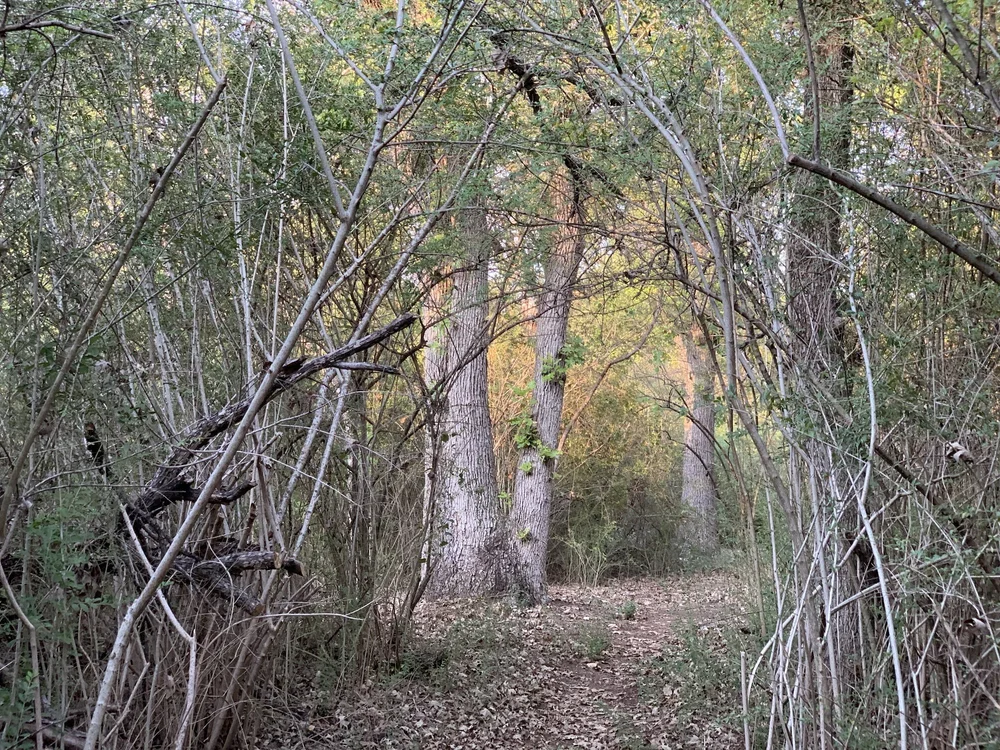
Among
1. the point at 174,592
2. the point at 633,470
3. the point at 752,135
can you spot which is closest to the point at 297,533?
the point at 174,592

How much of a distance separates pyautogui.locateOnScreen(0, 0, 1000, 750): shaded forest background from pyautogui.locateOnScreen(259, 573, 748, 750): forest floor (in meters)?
0.30

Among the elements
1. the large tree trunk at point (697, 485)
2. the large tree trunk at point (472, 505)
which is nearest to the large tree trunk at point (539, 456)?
the large tree trunk at point (472, 505)

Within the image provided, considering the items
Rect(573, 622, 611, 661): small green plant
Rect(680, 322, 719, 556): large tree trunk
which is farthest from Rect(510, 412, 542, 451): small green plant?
Rect(680, 322, 719, 556): large tree trunk

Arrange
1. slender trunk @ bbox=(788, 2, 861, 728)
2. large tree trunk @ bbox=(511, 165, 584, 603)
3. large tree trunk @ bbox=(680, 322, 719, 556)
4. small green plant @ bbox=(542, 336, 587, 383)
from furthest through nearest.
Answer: large tree trunk @ bbox=(680, 322, 719, 556), small green plant @ bbox=(542, 336, 587, 383), large tree trunk @ bbox=(511, 165, 584, 603), slender trunk @ bbox=(788, 2, 861, 728)

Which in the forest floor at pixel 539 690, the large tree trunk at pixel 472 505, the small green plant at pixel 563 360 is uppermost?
the small green plant at pixel 563 360

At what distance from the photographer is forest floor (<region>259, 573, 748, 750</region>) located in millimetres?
3900

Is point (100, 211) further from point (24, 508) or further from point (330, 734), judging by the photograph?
point (330, 734)

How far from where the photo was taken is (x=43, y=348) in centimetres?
199

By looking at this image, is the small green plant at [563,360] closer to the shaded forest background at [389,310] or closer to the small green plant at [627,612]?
the small green plant at [627,612]

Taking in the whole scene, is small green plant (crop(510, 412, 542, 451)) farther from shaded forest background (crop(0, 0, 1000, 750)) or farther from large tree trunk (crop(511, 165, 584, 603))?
shaded forest background (crop(0, 0, 1000, 750))

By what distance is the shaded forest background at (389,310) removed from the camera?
2.21 meters

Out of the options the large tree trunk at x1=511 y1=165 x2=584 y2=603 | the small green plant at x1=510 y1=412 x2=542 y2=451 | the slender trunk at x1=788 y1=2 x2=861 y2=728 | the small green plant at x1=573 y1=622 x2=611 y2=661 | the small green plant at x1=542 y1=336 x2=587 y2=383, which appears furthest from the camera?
the small green plant at x1=510 y1=412 x2=542 y2=451

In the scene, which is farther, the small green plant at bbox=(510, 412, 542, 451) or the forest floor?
the small green plant at bbox=(510, 412, 542, 451)

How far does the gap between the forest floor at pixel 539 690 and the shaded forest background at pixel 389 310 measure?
0.99 feet
